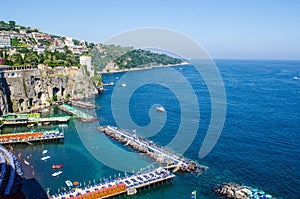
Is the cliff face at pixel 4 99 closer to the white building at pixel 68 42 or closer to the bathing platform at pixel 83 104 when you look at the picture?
the bathing platform at pixel 83 104

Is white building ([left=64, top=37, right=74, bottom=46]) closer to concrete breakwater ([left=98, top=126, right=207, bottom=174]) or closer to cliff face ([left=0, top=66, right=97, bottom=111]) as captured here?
cliff face ([left=0, top=66, right=97, bottom=111])

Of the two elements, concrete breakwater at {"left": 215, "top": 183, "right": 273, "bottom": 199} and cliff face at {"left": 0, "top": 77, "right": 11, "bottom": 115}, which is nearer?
concrete breakwater at {"left": 215, "top": 183, "right": 273, "bottom": 199}

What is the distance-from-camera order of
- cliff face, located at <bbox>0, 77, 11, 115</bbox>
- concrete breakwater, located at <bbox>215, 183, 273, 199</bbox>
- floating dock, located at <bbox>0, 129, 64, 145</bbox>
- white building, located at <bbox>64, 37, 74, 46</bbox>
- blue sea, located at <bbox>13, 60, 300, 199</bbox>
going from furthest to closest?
white building, located at <bbox>64, 37, 74, 46</bbox> < cliff face, located at <bbox>0, 77, 11, 115</bbox> < floating dock, located at <bbox>0, 129, 64, 145</bbox> < blue sea, located at <bbox>13, 60, 300, 199</bbox> < concrete breakwater, located at <bbox>215, 183, 273, 199</bbox>

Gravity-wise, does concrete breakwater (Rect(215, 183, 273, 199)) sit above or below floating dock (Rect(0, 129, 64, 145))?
below

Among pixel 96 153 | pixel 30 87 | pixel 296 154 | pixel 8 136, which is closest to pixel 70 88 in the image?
pixel 30 87

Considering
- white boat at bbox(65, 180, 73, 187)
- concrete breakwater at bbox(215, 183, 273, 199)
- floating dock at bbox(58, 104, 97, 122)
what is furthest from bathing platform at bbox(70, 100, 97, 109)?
concrete breakwater at bbox(215, 183, 273, 199)

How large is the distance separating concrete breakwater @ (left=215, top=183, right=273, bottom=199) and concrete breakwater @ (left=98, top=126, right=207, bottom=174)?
16.5 ft

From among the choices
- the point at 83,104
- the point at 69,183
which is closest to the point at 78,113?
the point at 83,104

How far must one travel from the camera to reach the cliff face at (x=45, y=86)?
69375 millimetres

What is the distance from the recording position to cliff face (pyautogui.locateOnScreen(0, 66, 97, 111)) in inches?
2731

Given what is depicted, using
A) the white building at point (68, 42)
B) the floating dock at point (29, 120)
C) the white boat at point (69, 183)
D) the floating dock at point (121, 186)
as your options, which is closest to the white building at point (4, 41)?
the white building at point (68, 42)

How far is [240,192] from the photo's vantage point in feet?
108

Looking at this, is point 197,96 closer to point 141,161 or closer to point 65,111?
point 65,111

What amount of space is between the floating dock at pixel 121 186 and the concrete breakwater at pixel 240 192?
631 cm
